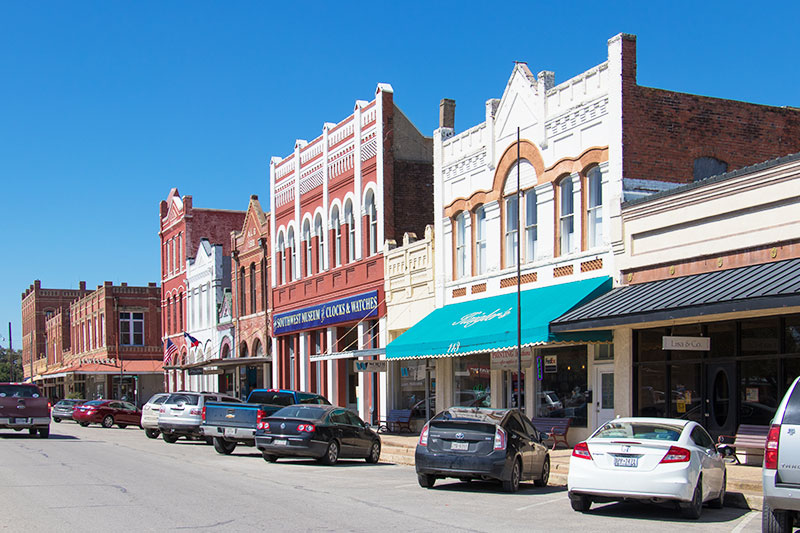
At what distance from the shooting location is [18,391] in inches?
1172

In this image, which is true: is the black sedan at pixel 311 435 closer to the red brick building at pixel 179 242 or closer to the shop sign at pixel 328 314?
the shop sign at pixel 328 314

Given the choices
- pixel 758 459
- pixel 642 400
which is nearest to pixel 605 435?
pixel 758 459

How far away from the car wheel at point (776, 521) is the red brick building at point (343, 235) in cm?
2018

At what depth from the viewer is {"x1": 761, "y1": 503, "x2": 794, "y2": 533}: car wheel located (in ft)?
32.2

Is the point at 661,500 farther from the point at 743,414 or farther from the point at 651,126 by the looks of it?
the point at 651,126

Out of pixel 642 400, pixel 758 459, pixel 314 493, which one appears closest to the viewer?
pixel 314 493

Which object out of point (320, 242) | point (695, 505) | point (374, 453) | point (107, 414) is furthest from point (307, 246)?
point (695, 505)

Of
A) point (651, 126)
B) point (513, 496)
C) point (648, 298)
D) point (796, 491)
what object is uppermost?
point (651, 126)

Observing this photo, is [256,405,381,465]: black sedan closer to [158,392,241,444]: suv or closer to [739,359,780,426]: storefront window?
[158,392,241,444]: suv

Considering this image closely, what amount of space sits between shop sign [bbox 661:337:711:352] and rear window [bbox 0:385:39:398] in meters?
20.0

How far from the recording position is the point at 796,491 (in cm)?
941

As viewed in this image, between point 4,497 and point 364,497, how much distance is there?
5.22m

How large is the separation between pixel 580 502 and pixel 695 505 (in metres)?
1.52

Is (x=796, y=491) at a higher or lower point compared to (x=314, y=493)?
higher
